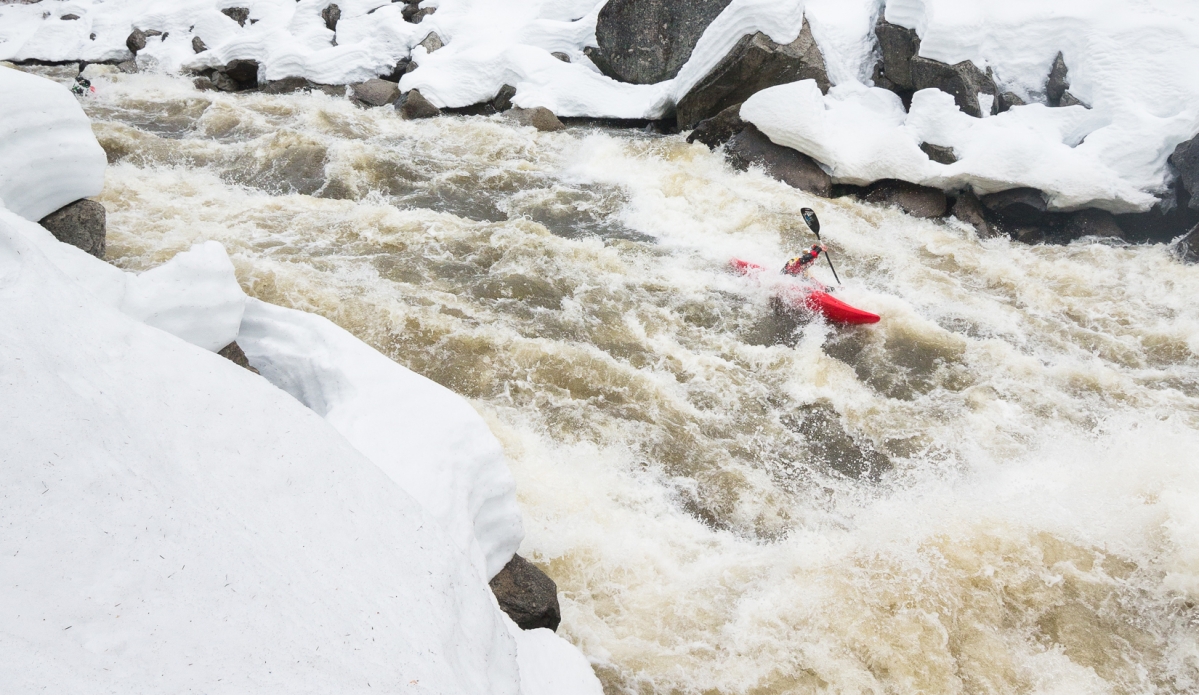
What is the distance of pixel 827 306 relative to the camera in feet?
18.6

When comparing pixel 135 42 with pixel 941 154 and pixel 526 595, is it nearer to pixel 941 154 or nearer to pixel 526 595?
pixel 941 154

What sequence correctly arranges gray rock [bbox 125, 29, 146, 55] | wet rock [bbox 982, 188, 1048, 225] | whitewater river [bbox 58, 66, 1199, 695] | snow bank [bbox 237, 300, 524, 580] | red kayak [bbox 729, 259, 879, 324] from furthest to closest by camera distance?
1. gray rock [bbox 125, 29, 146, 55]
2. wet rock [bbox 982, 188, 1048, 225]
3. red kayak [bbox 729, 259, 879, 324]
4. whitewater river [bbox 58, 66, 1199, 695]
5. snow bank [bbox 237, 300, 524, 580]

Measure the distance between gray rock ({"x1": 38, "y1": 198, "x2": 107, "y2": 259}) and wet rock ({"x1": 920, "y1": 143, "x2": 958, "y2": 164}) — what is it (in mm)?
7781

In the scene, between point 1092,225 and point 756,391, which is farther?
point 1092,225

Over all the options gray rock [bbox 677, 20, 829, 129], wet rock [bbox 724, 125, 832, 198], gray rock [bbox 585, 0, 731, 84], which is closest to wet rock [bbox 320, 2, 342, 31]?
gray rock [bbox 585, 0, 731, 84]

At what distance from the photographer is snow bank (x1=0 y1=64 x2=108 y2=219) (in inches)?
143

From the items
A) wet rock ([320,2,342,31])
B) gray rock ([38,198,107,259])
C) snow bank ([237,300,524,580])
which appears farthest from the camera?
wet rock ([320,2,342,31])

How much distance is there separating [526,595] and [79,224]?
11.9ft

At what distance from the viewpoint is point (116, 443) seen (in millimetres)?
1797

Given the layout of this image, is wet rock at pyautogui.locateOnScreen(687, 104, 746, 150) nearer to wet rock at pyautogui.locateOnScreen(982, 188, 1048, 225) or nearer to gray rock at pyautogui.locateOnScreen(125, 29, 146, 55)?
wet rock at pyautogui.locateOnScreen(982, 188, 1048, 225)

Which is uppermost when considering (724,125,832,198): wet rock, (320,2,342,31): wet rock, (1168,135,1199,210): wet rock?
(1168,135,1199,210): wet rock

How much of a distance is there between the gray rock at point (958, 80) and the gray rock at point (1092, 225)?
5.31 feet

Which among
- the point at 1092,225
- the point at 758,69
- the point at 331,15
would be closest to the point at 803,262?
the point at 758,69

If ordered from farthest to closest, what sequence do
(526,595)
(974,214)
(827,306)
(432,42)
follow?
(432,42), (974,214), (827,306), (526,595)
